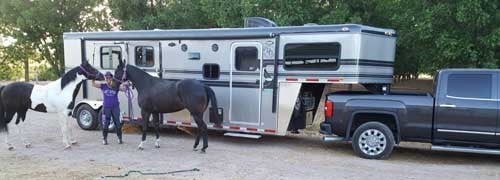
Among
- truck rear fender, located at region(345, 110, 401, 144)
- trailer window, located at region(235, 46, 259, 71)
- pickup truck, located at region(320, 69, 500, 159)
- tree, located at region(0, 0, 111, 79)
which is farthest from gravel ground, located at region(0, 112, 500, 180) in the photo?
tree, located at region(0, 0, 111, 79)

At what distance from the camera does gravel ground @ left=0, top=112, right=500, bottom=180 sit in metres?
7.80

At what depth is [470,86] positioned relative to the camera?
28.7ft

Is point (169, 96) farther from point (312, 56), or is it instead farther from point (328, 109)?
point (328, 109)

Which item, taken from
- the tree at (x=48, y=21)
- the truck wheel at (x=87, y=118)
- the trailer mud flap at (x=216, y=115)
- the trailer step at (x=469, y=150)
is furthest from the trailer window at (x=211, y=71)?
the tree at (x=48, y=21)

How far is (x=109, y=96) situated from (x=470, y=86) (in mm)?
6666

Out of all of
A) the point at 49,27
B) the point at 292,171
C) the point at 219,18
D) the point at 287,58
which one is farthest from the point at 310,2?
the point at 49,27

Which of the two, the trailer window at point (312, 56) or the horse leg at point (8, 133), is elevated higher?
the trailer window at point (312, 56)

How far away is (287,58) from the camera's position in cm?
996

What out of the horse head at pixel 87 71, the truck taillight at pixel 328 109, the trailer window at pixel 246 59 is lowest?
the truck taillight at pixel 328 109

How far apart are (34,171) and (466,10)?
31.1 ft

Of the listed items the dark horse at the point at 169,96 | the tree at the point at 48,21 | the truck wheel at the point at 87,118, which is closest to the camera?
the dark horse at the point at 169,96

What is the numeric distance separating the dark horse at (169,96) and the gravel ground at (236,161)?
557 millimetres

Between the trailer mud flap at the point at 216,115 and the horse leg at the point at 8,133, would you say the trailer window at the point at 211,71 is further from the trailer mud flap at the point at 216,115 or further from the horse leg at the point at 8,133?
the horse leg at the point at 8,133

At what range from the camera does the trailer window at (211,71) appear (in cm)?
1081
